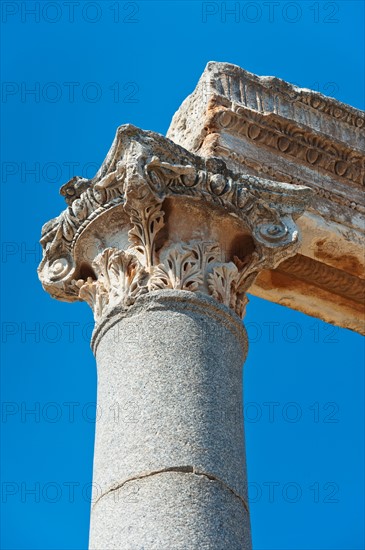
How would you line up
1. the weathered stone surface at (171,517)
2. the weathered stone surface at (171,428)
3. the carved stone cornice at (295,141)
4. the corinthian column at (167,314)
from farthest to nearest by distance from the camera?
the carved stone cornice at (295,141) < the corinthian column at (167,314) < the weathered stone surface at (171,428) < the weathered stone surface at (171,517)

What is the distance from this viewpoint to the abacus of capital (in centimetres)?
1026

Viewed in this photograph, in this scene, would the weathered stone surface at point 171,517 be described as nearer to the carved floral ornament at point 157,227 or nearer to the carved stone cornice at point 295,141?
the carved floral ornament at point 157,227

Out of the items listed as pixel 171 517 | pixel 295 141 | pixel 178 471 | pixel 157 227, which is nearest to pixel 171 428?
pixel 178 471

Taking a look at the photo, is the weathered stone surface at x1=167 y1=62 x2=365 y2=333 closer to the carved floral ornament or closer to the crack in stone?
the carved floral ornament

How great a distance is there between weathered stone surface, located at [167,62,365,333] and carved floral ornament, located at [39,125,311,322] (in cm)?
178

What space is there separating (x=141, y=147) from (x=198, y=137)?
8.36 ft

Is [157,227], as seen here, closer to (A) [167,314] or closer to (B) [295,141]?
(A) [167,314]

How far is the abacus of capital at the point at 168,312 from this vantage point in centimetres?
1026

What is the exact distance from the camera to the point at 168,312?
11.7m

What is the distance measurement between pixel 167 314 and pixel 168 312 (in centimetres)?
3

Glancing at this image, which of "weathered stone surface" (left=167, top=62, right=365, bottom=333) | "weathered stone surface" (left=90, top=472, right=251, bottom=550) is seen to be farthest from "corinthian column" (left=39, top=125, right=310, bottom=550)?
"weathered stone surface" (left=167, top=62, right=365, bottom=333)

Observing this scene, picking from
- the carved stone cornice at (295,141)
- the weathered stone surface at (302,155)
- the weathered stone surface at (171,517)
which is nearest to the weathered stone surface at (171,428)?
the weathered stone surface at (171,517)

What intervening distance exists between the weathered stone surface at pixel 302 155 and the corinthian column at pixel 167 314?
1.72 m

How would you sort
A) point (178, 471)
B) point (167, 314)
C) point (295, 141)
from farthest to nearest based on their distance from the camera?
point (295, 141), point (167, 314), point (178, 471)
